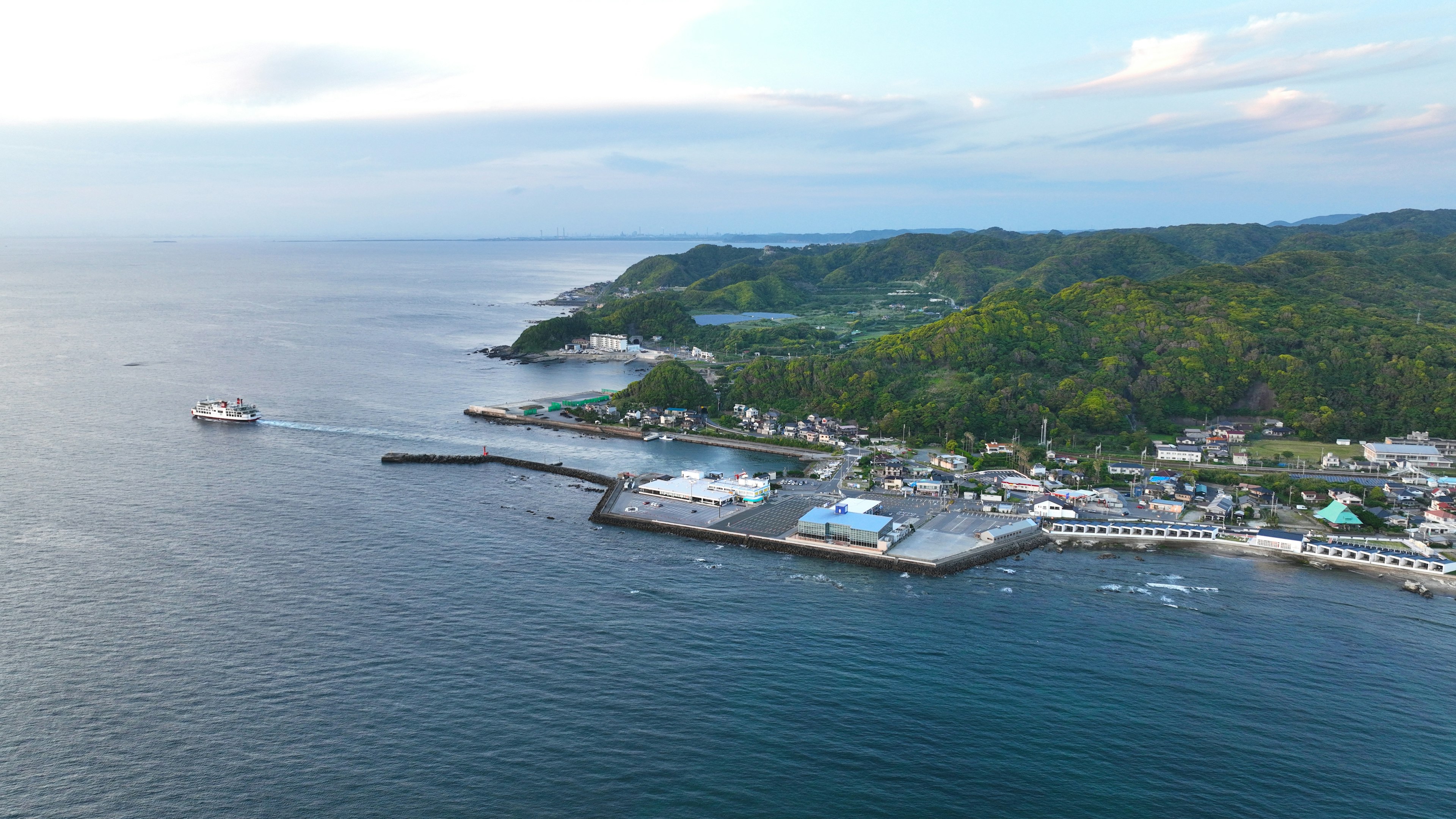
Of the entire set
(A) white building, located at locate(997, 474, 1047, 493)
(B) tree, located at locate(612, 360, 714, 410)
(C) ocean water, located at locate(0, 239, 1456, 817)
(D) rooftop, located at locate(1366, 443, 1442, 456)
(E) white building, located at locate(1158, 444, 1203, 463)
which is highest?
(B) tree, located at locate(612, 360, 714, 410)

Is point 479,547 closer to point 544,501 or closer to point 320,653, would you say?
point 544,501

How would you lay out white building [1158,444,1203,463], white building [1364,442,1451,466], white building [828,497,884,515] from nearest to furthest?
white building [828,497,884,515] < white building [1364,442,1451,466] < white building [1158,444,1203,463]

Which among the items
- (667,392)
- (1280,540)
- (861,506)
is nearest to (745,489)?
(861,506)

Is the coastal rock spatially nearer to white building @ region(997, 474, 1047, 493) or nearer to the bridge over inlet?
the bridge over inlet

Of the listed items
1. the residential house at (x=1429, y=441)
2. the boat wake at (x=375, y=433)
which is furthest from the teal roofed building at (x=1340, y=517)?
the boat wake at (x=375, y=433)

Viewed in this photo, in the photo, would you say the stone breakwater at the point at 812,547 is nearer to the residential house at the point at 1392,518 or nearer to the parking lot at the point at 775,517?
the parking lot at the point at 775,517

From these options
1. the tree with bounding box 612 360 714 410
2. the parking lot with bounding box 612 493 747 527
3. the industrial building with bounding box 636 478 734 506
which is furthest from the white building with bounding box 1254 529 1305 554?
the tree with bounding box 612 360 714 410

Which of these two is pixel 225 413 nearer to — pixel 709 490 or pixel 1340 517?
pixel 709 490
